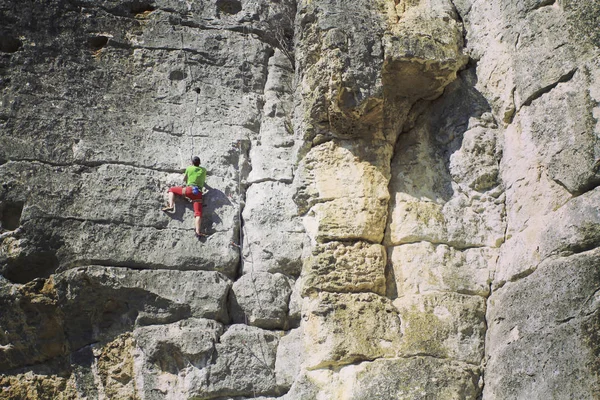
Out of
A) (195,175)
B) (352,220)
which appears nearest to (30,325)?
(195,175)

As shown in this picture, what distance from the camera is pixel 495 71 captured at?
6707mm

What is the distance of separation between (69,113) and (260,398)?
258cm

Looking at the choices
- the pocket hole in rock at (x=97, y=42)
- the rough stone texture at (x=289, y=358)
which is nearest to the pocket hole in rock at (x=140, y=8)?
the pocket hole in rock at (x=97, y=42)

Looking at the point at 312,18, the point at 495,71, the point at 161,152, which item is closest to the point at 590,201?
the point at 495,71

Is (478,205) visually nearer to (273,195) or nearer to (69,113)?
(273,195)

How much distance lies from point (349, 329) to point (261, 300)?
2.96 feet

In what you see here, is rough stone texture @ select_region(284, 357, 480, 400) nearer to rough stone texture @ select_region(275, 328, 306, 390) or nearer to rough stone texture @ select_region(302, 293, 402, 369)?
rough stone texture @ select_region(302, 293, 402, 369)

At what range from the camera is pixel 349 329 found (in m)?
6.19

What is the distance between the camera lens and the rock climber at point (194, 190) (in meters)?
7.01

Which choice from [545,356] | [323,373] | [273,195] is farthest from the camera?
[273,195]

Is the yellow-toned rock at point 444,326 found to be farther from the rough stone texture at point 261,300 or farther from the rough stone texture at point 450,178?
the rough stone texture at point 261,300

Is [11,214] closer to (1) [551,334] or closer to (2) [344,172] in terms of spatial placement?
(2) [344,172]

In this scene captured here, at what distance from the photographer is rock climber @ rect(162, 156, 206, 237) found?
23.0ft

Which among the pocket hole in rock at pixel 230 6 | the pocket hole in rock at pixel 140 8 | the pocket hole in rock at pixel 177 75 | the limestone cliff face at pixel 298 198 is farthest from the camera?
the pocket hole in rock at pixel 230 6
